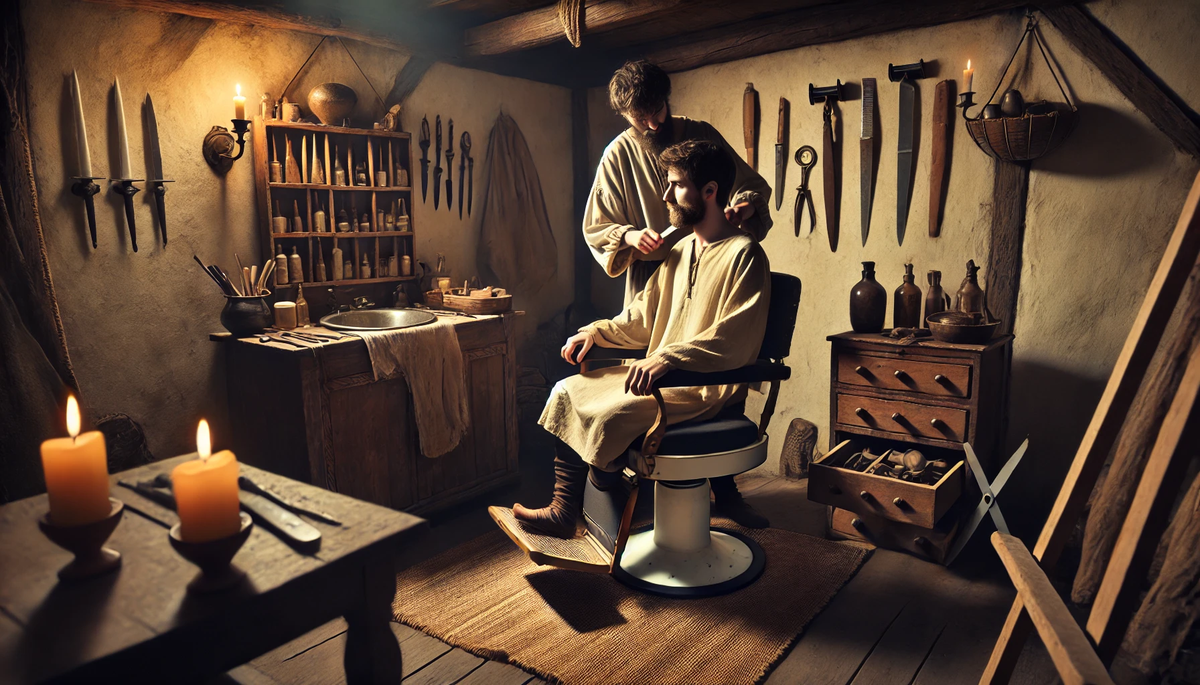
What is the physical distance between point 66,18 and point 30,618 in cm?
267

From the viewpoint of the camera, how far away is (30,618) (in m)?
1.11

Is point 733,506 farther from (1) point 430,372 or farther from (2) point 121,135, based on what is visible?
(2) point 121,135

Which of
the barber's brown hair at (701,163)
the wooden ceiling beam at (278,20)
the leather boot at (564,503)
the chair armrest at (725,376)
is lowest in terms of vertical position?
the leather boot at (564,503)

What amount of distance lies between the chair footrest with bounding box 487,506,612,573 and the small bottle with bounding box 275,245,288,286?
148 centimetres

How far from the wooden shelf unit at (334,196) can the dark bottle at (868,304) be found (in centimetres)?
226

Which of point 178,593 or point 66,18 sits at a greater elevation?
point 66,18

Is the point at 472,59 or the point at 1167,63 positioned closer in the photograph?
the point at 1167,63

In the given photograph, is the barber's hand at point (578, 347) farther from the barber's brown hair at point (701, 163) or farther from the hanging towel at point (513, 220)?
the hanging towel at point (513, 220)

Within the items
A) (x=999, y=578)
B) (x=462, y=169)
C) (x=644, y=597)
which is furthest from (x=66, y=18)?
(x=999, y=578)

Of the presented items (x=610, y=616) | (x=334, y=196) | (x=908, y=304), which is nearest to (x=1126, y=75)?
(x=908, y=304)

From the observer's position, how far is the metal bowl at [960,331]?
3029 millimetres

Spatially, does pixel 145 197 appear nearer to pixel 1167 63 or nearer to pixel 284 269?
pixel 284 269

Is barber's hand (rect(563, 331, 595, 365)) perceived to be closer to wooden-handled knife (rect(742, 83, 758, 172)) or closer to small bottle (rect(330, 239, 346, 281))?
small bottle (rect(330, 239, 346, 281))

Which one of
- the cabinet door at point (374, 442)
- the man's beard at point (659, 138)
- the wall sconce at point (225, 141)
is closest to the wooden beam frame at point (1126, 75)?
the man's beard at point (659, 138)
